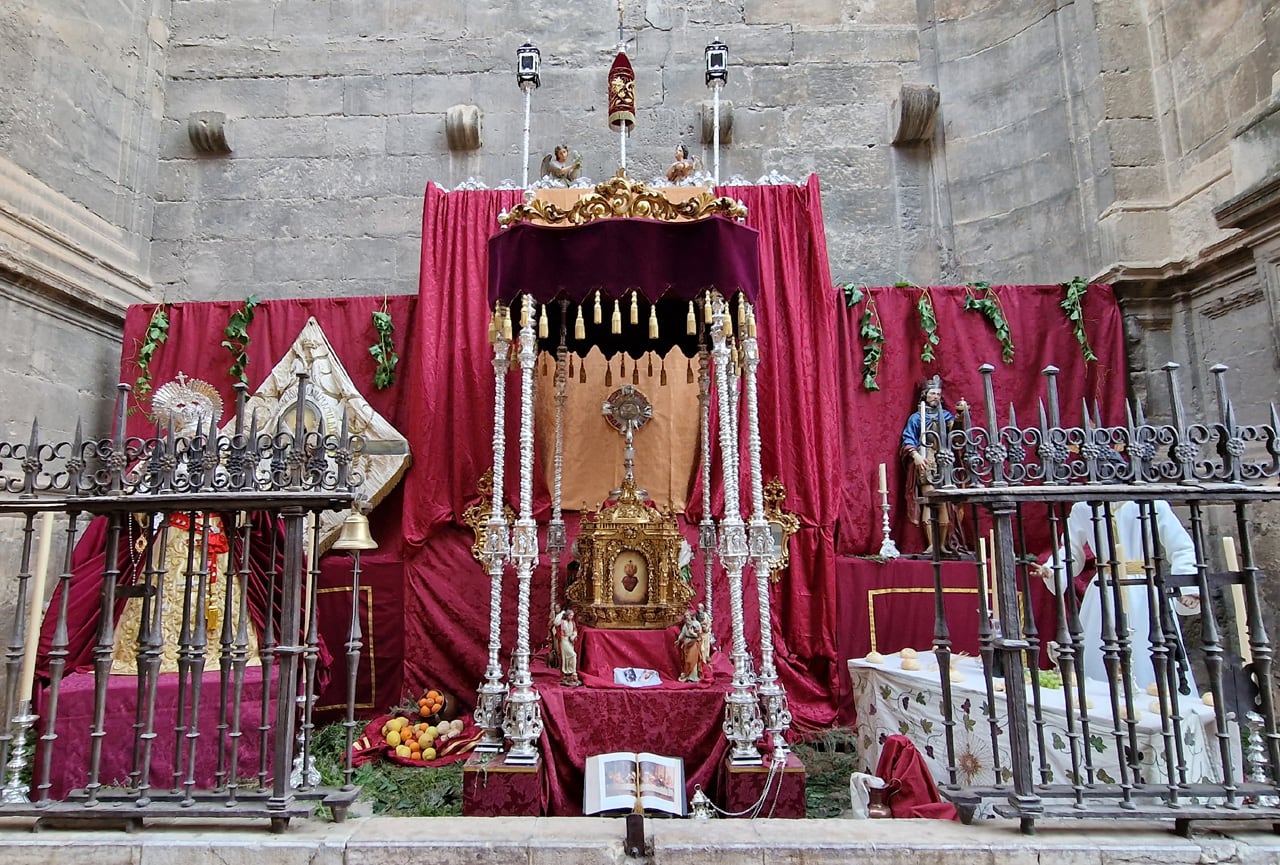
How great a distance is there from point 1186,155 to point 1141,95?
2.35 feet

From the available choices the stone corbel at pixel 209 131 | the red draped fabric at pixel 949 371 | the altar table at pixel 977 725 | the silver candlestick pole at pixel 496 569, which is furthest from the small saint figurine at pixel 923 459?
the stone corbel at pixel 209 131

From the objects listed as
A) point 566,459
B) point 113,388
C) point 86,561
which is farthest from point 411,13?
point 86,561

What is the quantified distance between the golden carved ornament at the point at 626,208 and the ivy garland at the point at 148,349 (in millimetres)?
3749

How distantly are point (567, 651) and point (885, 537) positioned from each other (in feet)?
8.78

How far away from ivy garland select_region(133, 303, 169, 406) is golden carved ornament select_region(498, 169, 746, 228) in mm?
3749

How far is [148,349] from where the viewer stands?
620cm

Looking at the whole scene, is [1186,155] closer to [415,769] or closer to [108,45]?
[415,769]

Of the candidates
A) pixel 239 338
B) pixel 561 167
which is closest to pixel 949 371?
pixel 561 167

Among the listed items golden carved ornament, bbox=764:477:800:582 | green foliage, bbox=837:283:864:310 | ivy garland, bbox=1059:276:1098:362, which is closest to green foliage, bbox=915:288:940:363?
green foliage, bbox=837:283:864:310

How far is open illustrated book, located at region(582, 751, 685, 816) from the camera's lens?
360 cm

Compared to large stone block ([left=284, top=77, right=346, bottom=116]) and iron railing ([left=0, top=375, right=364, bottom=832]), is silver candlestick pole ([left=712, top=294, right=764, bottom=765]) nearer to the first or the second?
iron railing ([left=0, top=375, right=364, bottom=832])

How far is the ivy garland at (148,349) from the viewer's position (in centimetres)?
619

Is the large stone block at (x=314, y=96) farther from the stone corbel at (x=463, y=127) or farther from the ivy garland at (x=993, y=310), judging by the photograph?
the ivy garland at (x=993, y=310)

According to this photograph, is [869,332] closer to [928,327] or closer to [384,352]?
[928,327]
